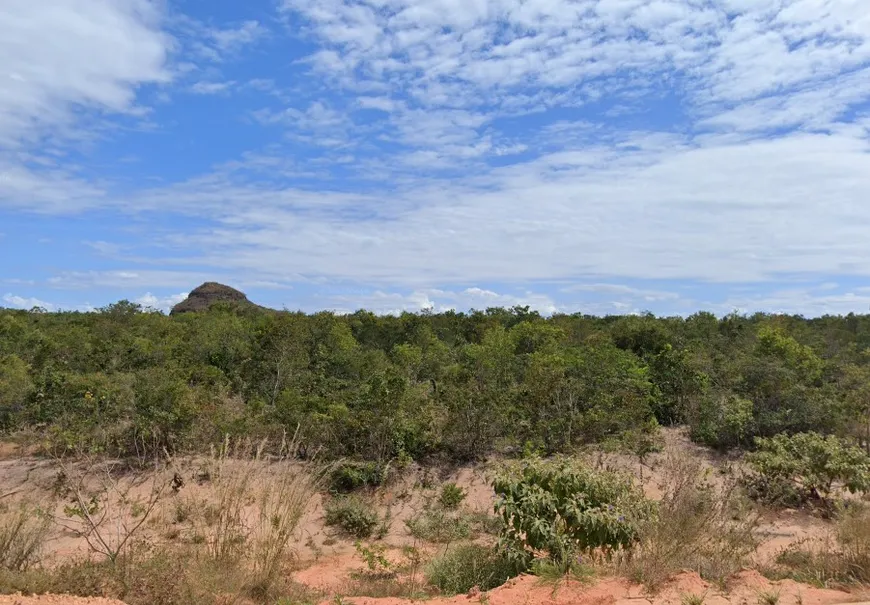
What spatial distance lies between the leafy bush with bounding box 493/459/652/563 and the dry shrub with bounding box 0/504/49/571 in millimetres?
4437

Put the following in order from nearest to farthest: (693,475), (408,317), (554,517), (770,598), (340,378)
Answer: (770,598) < (554,517) < (693,475) < (340,378) < (408,317)

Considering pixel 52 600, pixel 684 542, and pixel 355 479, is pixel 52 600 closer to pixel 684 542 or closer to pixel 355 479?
pixel 684 542

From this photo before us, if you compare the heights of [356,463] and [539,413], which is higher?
→ [539,413]

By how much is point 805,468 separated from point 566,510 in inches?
249

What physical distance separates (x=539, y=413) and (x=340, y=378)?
19.1 ft

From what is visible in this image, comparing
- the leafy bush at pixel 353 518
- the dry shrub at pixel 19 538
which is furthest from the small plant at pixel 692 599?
the leafy bush at pixel 353 518

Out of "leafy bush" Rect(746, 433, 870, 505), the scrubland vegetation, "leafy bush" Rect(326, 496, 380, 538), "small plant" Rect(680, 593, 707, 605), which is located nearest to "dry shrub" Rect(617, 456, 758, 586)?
the scrubland vegetation

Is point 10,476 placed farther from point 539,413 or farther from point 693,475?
point 693,475

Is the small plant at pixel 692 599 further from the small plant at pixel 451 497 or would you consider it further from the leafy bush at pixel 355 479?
the leafy bush at pixel 355 479

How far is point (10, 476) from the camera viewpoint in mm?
11570

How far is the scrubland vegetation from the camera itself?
570 cm

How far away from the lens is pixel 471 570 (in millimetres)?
6539

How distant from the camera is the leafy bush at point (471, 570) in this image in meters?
6.25

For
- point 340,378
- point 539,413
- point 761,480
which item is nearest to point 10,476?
point 340,378
